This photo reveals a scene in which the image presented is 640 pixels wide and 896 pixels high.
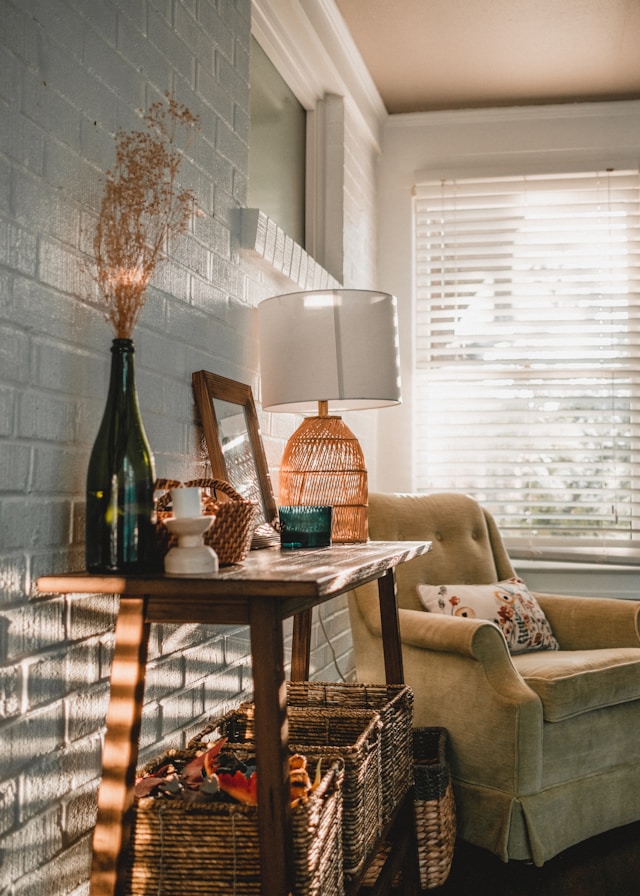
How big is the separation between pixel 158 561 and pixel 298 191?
2.12m

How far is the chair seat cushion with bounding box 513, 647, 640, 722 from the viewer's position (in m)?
2.23

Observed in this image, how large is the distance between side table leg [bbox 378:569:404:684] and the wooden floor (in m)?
0.54

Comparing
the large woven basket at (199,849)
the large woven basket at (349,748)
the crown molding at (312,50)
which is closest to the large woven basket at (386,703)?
the large woven basket at (349,748)

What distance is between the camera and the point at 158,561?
131 centimetres

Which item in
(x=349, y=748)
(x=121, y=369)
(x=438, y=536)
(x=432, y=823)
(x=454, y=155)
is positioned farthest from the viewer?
(x=454, y=155)

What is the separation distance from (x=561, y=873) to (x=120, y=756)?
1.49 m

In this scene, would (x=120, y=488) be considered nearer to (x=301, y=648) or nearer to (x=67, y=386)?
(x=67, y=386)

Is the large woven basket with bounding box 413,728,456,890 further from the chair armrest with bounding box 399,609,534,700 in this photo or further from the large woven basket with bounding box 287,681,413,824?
the chair armrest with bounding box 399,609,534,700

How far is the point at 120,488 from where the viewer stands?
1.26 meters

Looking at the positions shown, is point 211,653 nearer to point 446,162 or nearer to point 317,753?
point 317,753

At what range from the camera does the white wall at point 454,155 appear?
3.66 meters

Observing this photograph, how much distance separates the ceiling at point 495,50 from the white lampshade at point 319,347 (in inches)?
51.7

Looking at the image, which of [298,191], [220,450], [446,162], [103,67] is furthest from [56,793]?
[446,162]

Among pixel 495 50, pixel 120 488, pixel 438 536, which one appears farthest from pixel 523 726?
pixel 495 50
